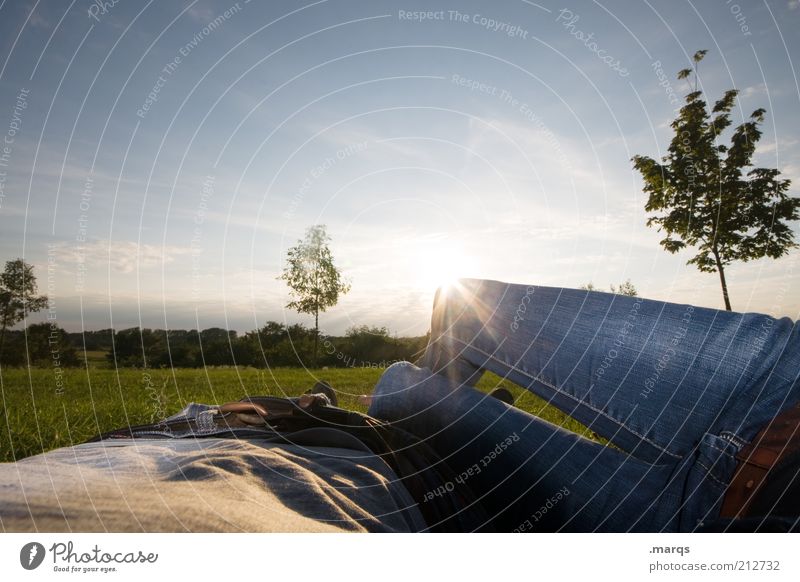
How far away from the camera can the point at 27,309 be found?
2.18 metres

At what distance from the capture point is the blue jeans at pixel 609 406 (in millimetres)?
1498

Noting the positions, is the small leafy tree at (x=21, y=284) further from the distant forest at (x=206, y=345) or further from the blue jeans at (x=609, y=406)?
the blue jeans at (x=609, y=406)

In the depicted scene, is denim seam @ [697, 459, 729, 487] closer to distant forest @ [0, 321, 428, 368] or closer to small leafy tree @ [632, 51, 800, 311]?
distant forest @ [0, 321, 428, 368]

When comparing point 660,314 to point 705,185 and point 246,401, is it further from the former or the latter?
point 705,185

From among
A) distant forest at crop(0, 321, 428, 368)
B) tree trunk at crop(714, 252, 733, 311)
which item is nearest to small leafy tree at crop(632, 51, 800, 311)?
tree trunk at crop(714, 252, 733, 311)

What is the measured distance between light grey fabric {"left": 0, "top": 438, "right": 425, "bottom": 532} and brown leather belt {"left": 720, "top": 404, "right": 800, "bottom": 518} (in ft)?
2.93

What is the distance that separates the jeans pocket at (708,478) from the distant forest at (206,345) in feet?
5.10

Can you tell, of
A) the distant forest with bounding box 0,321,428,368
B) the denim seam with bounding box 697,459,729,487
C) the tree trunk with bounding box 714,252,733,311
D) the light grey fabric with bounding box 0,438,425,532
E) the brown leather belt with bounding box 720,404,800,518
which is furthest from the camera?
the tree trunk with bounding box 714,252,733,311

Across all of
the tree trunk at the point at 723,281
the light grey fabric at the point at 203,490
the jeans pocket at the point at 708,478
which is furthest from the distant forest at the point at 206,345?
the tree trunk at the point at 723,281

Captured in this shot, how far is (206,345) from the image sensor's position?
300 inches

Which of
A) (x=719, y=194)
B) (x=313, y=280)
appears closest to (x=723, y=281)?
(x=719, y=194)

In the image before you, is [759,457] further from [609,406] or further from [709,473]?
[609,406]

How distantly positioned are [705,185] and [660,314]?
9811 millimetres

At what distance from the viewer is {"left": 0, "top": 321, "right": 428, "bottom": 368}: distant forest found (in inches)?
137
